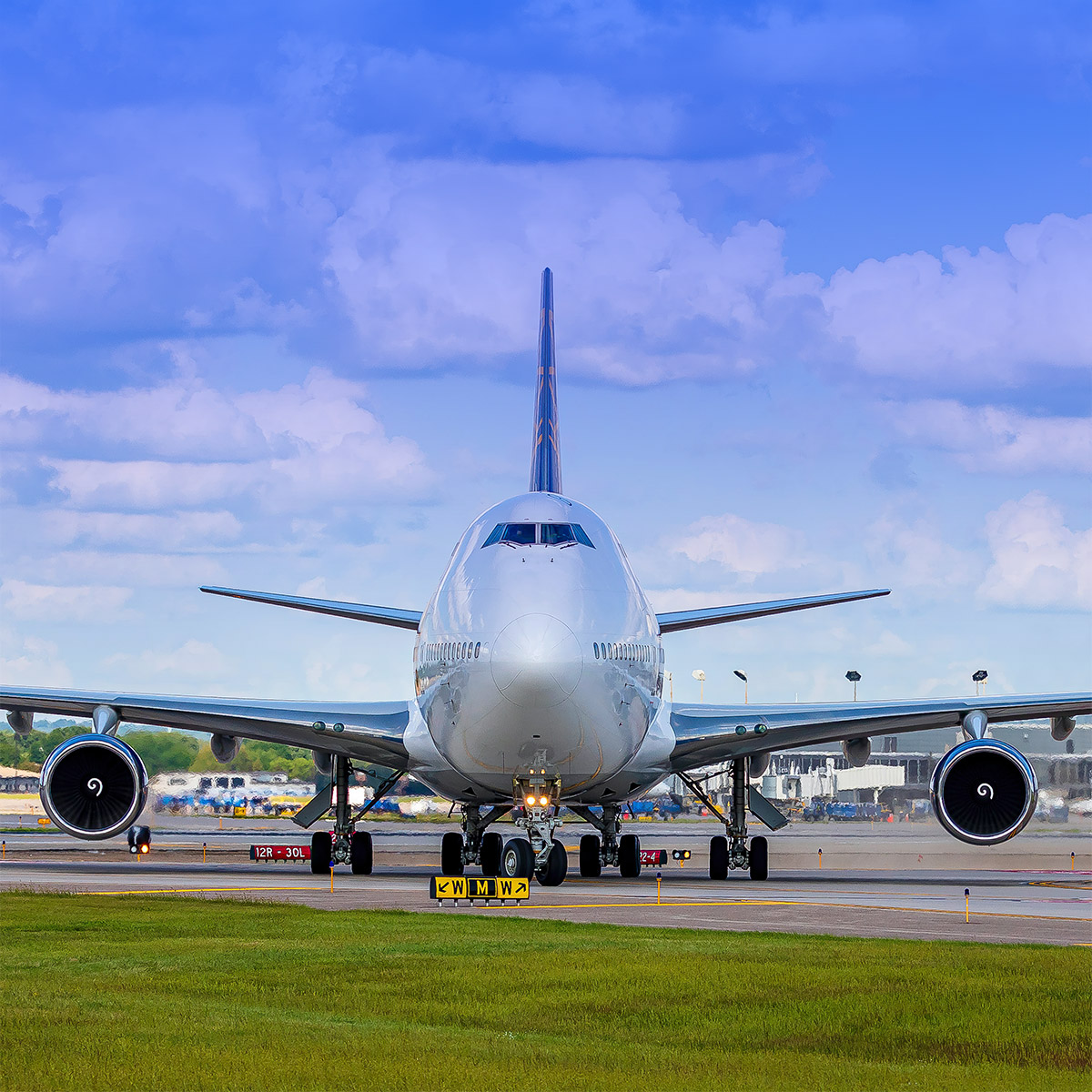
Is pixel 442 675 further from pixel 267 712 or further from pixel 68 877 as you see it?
pixel 68 877

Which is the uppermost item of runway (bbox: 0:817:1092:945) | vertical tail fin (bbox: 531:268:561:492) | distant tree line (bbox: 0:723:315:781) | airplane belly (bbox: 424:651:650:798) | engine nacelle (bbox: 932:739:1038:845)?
vertical tail fin (bbox: 531:268:561:492)

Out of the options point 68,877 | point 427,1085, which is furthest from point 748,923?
point 68,877

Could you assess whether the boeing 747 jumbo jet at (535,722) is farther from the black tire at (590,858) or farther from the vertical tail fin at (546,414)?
the vertical tail fin at (546,414)

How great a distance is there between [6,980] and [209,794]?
7472 cm

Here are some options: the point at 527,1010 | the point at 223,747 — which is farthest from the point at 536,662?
the point at 527,1010

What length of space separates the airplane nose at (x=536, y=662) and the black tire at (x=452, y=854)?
688 cm

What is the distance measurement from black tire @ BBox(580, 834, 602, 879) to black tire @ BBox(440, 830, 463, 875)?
410 centimetres

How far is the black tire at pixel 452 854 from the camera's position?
103 feet

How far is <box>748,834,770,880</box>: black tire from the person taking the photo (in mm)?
32281

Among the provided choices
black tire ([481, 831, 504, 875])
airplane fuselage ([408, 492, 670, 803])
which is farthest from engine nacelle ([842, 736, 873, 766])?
black tire ([481, 831, 504, 875])

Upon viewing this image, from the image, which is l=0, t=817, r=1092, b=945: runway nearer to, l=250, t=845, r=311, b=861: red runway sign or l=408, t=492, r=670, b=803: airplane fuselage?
l=250, t=845, r=311, b=861: red runway sign

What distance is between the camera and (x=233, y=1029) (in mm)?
11453

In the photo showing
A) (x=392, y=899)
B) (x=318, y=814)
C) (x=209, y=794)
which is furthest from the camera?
(x=209, y=794)

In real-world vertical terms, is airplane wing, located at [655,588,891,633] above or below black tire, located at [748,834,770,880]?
above
